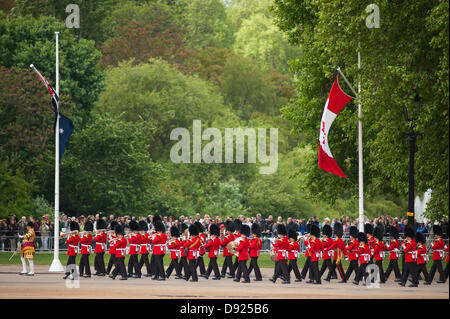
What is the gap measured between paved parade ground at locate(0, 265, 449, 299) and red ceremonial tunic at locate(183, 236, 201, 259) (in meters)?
0.93

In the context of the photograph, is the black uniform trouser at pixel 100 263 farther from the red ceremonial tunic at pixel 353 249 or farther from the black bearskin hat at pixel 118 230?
the red ceremonial tunic at pixel 353 249

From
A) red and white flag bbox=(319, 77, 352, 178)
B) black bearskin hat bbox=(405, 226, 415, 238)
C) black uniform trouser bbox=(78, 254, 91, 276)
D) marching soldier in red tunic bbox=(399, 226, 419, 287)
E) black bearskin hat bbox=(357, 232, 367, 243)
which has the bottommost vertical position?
black uniform trouser bbox=(78, 254, 91, 276)

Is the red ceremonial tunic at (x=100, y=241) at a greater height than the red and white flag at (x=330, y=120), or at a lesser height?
lesser

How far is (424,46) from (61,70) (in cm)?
2798

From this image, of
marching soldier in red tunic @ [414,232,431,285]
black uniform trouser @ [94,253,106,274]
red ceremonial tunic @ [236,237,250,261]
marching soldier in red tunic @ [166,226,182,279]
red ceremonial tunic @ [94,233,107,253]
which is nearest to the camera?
marching soldier in red tunic @ [414,232,431,285]

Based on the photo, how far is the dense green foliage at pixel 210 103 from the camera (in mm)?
28047

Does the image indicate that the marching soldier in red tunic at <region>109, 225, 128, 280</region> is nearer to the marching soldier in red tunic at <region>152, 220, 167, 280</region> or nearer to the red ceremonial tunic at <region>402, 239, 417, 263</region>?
the marching soldier in red tunic at <region>152, 220, 167, 280</region>

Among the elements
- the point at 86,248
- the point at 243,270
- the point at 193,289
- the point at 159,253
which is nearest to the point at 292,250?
the point at 243,270

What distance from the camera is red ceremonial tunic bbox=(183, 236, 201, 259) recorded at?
28906 mm

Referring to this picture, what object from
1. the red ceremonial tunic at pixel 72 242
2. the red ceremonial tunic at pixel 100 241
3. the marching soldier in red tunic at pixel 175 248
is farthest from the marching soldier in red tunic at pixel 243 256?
the red ceremonial tunic at pixel 72 242

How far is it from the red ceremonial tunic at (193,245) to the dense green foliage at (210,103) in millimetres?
7217

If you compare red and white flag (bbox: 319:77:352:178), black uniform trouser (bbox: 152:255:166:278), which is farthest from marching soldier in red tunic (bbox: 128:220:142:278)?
red and white flag (bbox: 319:77:352:178)

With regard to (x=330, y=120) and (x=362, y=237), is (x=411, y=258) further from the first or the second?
(x=330, y=120)

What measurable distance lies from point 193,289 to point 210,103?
38.2m
